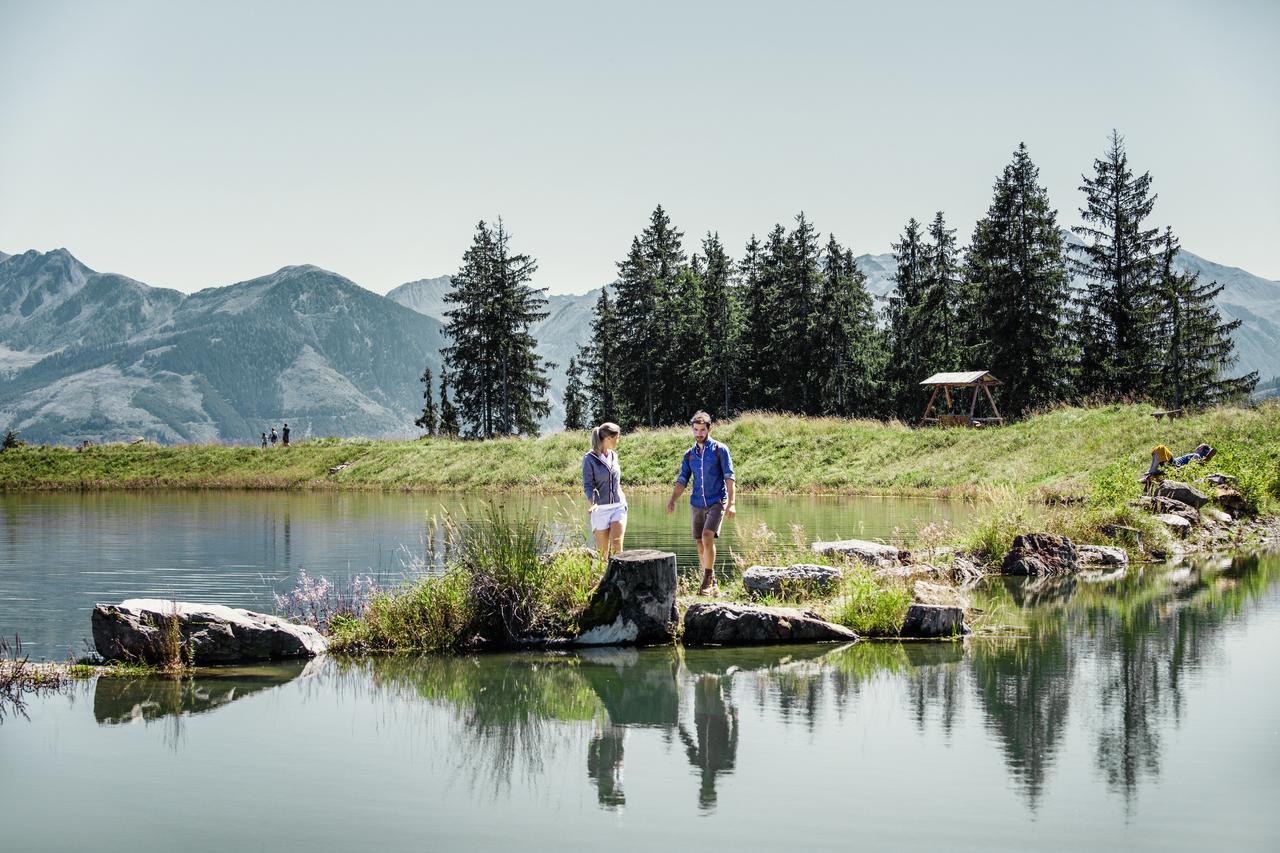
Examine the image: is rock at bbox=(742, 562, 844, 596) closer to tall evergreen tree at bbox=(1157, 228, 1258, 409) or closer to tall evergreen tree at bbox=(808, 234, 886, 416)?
tall evergreen tree at bbox=(1157, 228, 1258, 409)

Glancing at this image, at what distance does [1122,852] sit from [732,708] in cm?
392

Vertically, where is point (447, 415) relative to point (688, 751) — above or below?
above

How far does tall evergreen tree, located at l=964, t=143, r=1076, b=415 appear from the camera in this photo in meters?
62.7

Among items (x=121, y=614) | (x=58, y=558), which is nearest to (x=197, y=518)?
(x=58, y=558)

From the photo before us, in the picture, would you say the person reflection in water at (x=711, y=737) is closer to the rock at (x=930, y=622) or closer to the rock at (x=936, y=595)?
the rock at (x=930, y=622)

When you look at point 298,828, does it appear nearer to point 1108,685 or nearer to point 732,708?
point 732,708

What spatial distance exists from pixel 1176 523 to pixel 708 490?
42.4 ft

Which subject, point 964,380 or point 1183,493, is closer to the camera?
point 1183,493

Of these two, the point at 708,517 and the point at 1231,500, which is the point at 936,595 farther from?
the point at 1231,500

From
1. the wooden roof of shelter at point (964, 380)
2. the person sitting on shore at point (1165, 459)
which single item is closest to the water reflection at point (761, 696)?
the person sitting on shore at point (1165, 459)

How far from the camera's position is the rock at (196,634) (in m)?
11.6

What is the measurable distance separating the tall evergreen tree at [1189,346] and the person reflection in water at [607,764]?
192ft

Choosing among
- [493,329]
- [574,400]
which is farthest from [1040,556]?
[574,400]

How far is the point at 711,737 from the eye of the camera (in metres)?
8.80
